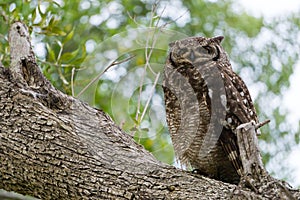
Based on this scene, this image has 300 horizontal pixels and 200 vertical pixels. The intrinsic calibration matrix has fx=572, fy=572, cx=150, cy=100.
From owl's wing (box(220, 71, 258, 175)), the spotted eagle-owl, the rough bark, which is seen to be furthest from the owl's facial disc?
the rough bark

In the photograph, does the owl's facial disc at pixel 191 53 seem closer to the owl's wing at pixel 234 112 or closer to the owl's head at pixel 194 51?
the owl's head at pixel 194 51

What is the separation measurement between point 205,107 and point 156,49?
1158mm

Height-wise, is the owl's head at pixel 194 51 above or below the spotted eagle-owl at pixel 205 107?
above

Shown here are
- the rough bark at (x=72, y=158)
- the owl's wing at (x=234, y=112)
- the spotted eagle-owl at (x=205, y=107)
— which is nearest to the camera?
the rough bark at (x=72, y=158)

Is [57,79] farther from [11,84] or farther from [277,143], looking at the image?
[277,143]

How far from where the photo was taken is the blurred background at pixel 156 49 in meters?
3.51

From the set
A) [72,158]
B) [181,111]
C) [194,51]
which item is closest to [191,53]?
[194,51]

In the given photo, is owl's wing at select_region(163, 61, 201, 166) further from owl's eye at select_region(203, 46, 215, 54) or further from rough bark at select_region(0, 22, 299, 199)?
rough bark at select_region(0, 22, 299, 199)

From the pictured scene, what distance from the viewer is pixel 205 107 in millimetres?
2604

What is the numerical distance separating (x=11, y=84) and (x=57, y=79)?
1778 millimetres

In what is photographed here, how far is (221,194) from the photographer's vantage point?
202 centimetres

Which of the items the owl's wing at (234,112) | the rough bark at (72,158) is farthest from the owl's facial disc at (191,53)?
the rough bark at (72,158)

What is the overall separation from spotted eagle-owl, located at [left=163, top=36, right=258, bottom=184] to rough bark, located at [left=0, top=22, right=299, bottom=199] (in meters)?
0.34

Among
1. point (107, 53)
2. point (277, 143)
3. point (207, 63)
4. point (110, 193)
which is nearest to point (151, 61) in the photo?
point (107, 53)
